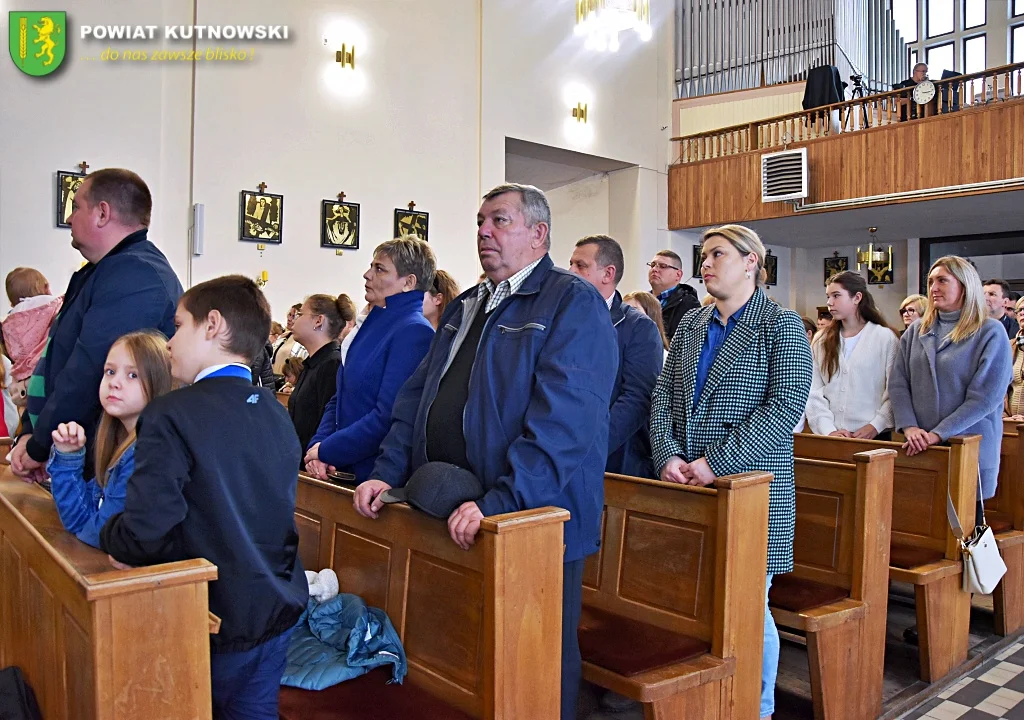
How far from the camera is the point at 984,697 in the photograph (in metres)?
3.13

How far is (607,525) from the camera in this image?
2.74m

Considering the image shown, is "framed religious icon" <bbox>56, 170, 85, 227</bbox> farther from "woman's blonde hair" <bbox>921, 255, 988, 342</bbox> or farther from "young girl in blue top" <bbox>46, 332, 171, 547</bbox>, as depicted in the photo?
"woman's blonde hair" <bbox>921, 255, 988, 342</bbox>

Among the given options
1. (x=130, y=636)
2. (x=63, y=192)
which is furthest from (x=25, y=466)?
(x=63, y=192)

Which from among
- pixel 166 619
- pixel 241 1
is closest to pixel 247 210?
pixel 241 1

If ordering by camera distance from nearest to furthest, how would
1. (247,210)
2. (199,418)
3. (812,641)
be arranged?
(199,418)
(812,641)
(247,210)

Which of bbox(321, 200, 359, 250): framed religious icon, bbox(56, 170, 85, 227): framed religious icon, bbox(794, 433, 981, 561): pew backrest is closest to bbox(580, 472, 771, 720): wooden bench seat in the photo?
bbox(794, 433, 981, 561): pew backrest

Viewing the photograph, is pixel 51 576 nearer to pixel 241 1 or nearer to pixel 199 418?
pixel 199 418

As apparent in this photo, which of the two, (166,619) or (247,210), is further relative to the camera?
(247,210)

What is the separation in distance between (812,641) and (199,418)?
2.03 meters

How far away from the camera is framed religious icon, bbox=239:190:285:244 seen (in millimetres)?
8820

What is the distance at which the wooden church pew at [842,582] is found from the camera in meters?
2.76

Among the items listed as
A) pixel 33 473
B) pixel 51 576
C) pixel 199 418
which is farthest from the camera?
pixel 33 473

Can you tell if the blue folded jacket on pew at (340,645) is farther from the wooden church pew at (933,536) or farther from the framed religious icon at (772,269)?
the framed religious icon at (772,269)

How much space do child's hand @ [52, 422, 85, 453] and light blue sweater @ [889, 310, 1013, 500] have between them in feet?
10.4
